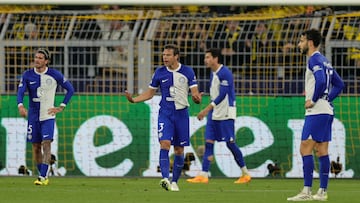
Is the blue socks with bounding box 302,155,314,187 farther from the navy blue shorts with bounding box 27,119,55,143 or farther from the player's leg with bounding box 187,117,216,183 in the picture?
the navy blue shorts with bounding box 27,119,55,143

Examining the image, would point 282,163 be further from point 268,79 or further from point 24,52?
point 24,52

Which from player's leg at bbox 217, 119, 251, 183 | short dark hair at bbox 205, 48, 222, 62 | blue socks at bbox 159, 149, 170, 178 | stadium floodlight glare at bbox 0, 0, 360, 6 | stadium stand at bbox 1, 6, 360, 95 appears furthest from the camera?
stadium stand at bbox 1, 6, 360, 95

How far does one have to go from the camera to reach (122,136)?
21.0 meters

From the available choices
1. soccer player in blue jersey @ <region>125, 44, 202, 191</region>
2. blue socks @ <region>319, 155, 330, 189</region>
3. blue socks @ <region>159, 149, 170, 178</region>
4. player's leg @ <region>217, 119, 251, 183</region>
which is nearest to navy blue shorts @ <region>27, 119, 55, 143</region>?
soccer player in blue jersey @ <region>125, 44, 202, 191</region>

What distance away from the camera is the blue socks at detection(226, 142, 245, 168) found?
768 inches

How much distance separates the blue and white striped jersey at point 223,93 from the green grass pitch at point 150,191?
1090 millimetres

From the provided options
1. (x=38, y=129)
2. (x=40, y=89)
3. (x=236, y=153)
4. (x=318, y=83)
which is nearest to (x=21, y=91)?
(x=40, y=89)

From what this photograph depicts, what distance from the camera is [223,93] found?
18.7 metres

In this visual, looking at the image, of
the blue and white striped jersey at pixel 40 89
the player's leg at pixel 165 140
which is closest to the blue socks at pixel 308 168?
the player's leg at pixel 165 140

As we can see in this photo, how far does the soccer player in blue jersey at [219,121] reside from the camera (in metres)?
19.2

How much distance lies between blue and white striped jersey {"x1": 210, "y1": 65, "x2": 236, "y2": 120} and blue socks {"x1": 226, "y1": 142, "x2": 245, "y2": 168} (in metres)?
0.44

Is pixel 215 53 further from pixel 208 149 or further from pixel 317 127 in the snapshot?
pixel 317 127

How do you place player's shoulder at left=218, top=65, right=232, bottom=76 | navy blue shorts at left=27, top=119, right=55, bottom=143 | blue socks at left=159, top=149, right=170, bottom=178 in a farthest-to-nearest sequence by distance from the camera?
player's shoulder at left=218, top=65, right=232, bottom=76
navy blue shorts at left=27, top=119, right=55, bottom=143
blue socks at left=159, top=149, right=170, bottom=178

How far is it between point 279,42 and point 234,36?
0.81 meters
